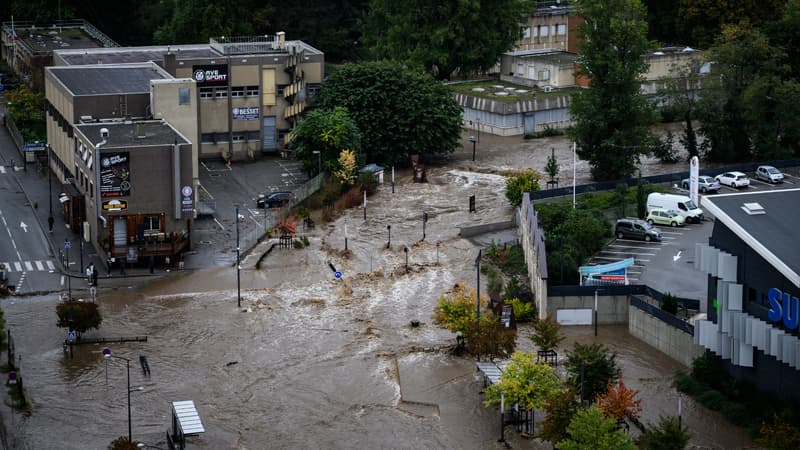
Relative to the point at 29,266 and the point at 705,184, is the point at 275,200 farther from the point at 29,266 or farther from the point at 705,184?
the point at 705,184

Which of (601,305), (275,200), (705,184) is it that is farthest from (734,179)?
(275,200)

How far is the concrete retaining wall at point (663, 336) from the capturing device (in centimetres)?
7631

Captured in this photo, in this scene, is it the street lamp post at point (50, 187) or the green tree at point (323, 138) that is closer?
the street lamp post at point (50, 187)

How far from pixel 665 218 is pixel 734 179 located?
10752 millimetres

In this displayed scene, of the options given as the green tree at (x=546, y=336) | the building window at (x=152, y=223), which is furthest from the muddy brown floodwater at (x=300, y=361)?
the building window at (x=152, y=223)

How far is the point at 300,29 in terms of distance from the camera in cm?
15112

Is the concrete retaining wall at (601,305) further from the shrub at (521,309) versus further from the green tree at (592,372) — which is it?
the green tree at (592,372)

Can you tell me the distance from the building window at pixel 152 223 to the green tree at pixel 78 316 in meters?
13.1

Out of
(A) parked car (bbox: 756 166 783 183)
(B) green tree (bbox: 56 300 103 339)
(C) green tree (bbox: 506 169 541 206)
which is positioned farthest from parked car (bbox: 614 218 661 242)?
(B) green tree (bbox: 56 300 103 339)

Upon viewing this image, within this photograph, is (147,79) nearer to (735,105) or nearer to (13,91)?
(13,91)

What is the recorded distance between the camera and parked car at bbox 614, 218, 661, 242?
3686 inches

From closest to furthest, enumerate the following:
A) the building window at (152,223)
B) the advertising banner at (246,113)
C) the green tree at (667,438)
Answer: the green tree at (667,438) → the building window at (152,223) → the advertising banner at (246,113)

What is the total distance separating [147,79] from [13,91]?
86.6ft

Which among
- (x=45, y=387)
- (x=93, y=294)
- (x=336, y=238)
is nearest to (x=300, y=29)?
(x=336, y=238)
